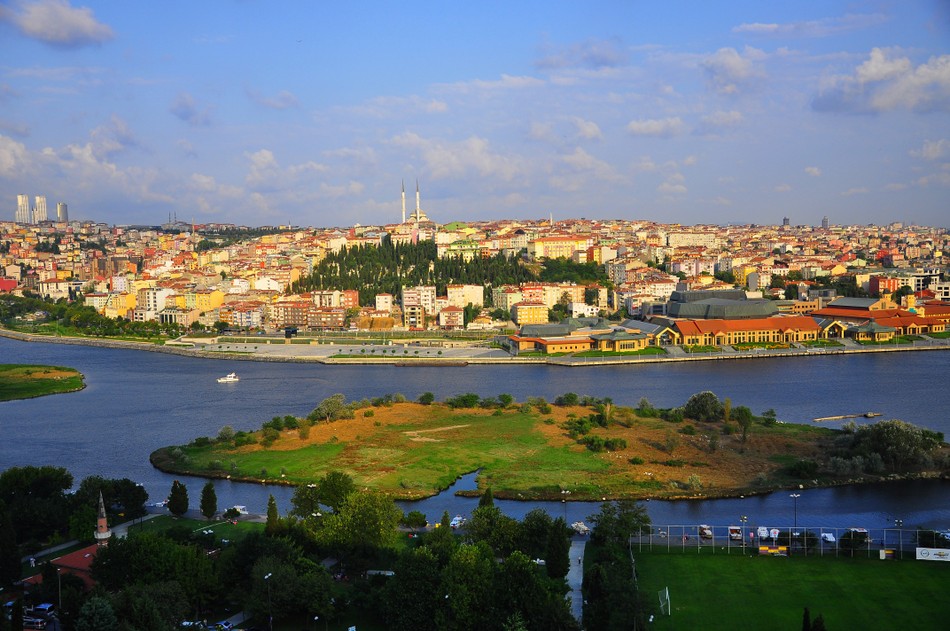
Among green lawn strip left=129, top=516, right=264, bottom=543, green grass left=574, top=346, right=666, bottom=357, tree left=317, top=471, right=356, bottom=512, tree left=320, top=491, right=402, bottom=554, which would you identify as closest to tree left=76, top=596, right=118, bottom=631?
tree left=320, top=491, right=402, bottom=554

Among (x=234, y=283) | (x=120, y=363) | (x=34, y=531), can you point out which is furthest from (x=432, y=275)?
(x=34, y=531)

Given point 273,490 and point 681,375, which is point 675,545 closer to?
point 273,490

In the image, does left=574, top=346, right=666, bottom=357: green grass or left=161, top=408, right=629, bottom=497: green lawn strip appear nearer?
left=161, top=408, right=629, bottom=497: green lawn strip

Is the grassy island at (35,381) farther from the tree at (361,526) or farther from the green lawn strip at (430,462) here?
the tree at (361,526)

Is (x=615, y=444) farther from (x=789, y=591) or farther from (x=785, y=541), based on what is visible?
(x=789, y=591)

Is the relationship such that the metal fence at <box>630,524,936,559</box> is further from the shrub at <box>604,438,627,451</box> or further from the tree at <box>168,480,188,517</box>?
the tree at <box>168,480,188,517</box>

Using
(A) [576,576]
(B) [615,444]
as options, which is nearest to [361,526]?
(A) [576,576]
